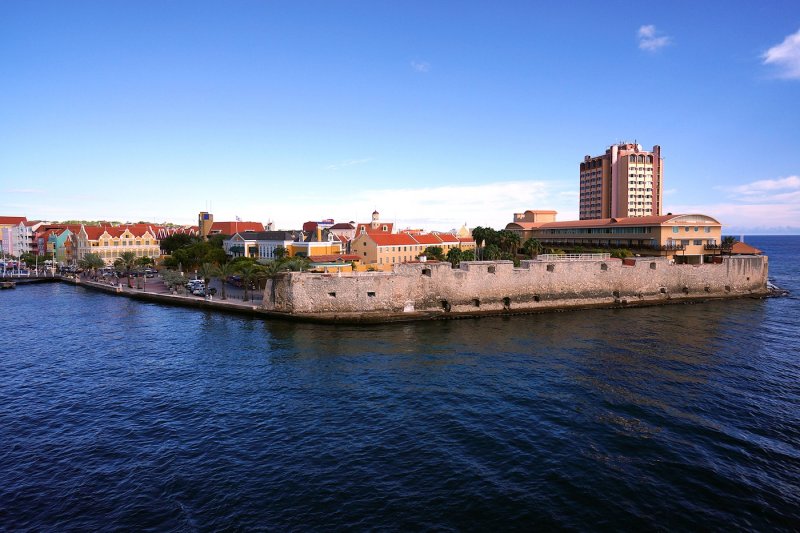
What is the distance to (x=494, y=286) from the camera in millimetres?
44625

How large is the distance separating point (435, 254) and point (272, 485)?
6889cm

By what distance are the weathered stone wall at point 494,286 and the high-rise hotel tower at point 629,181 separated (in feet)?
234

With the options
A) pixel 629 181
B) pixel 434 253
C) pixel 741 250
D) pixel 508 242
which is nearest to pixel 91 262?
pixel 434 253

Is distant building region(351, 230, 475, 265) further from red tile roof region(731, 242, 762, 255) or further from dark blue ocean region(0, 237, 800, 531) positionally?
red tile roof region(731, 242, 762, 255)

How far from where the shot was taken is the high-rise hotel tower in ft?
388

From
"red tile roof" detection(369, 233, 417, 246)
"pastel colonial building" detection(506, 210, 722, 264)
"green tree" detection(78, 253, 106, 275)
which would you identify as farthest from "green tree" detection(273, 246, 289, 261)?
"pastel colonial building" detection(506, 210, 722, 264)

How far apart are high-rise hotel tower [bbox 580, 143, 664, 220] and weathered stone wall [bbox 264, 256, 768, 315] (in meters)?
71.2

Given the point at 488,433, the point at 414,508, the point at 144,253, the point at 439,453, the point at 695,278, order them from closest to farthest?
the point at 414,508, the point at 439,453, the point at 488,433, the point at 695,278, the point at 144,253

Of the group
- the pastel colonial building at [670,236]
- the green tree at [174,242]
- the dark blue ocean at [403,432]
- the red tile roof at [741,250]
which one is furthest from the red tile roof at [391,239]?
the red tile roof at [741,250]

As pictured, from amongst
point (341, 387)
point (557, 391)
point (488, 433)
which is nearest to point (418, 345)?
point (341, 387)

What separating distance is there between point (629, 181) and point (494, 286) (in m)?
92.3

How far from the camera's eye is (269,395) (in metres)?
23.2

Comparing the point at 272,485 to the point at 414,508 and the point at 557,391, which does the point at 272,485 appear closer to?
the point at 414,508

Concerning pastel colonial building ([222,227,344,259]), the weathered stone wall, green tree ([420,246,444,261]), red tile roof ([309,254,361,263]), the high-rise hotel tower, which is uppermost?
the high-rise hotel tower
